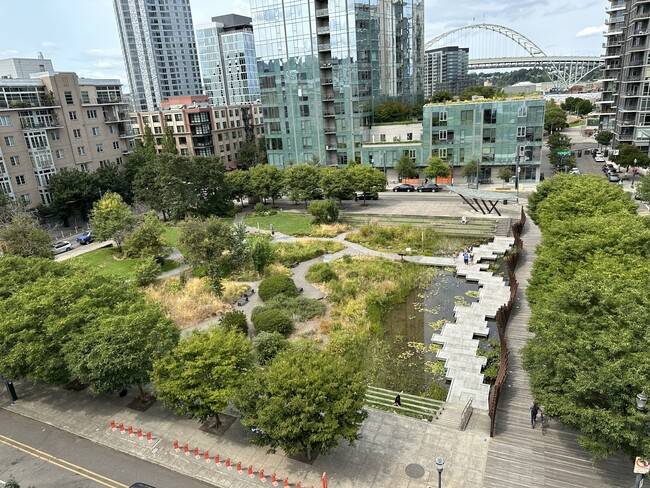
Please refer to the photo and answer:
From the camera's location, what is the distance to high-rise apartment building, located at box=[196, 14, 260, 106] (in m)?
138

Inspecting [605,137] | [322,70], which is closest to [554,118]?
[605,137]

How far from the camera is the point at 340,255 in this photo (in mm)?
43719

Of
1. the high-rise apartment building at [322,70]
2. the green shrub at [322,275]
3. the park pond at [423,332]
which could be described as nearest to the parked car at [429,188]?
the high-rise apartment building at [322,70]

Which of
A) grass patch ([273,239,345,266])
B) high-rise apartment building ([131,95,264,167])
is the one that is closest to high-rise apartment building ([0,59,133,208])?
high-rise apartment building ([131,95,264,167])

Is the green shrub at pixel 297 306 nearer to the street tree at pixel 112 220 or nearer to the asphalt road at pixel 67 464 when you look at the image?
the asphalt road at pixel 67 464

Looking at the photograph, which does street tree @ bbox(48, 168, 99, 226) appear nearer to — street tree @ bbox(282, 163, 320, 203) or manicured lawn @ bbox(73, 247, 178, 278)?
manicured lawn @ bbox(73, 247, 178, 278)

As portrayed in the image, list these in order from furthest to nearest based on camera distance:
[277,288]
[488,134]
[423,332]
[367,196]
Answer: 1. [367,196]
2. [488,134]
3. [277,288]
4. [423,332]

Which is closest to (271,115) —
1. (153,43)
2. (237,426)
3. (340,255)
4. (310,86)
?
(310,86)

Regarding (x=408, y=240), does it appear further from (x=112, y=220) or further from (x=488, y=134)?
(x=112, y=220)

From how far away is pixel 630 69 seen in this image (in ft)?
234

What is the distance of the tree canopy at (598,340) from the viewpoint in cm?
1473

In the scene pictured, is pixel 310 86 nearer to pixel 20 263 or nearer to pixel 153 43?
pixel 20 263

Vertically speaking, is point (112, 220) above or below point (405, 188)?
above

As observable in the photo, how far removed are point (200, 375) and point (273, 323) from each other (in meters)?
9.97
